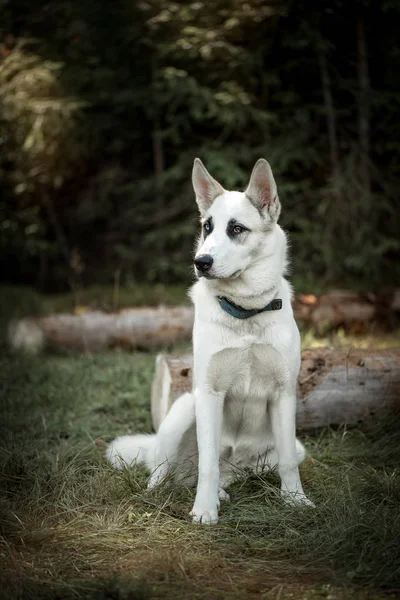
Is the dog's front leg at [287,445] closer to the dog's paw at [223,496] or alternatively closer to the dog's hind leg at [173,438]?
the dog's paw at [223,496]

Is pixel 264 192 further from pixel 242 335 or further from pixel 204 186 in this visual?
pixel 242 335

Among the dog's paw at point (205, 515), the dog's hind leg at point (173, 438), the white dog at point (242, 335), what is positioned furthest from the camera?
the dog's hind leg at point (173, 438)

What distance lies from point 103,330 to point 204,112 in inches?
166

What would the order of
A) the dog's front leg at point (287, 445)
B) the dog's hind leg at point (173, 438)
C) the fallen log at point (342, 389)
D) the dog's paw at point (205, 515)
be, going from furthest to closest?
the fallen log at point (342, 389) < the dog's hind leg at point (173, 438) < the dog's front leg at point (287, 445) < the dog's paw at point (205, 515)

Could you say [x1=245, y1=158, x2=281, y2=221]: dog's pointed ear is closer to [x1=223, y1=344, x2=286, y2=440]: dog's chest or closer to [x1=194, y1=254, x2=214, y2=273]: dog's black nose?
[x1=194, y1=254, x2=214, y2=273]: dog's black nose

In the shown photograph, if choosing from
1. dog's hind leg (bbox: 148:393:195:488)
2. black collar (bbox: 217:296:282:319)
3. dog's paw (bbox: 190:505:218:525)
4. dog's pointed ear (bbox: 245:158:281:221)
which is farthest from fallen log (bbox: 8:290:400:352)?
dog's paw (bbox: 190:505:218:525)

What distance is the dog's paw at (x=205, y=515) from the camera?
128 inches

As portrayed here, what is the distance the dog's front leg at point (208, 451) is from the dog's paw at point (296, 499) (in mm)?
374

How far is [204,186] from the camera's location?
11.9 feet

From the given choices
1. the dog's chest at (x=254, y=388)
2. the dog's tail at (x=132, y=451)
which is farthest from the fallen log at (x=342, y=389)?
the dog's chest at (x=254, y=388)

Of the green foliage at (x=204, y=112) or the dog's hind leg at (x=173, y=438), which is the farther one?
the green foliage at (x=204, y=112)

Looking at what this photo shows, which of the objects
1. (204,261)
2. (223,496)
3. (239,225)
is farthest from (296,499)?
(239,225)

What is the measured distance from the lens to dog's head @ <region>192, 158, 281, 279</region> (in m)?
3.33

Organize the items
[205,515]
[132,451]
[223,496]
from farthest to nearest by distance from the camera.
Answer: [132,451]
[223,496]
[205,515]
